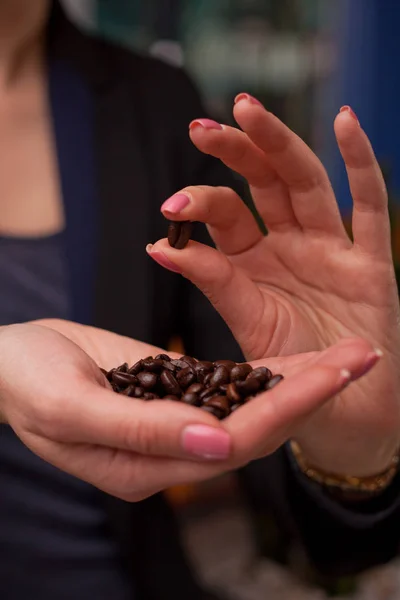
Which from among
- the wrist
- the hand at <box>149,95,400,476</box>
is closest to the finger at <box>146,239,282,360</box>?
the hand at <box>149,95,400,476</box>

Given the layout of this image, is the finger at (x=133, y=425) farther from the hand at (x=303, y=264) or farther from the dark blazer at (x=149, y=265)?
the dark blazer at (x=149, y=265)

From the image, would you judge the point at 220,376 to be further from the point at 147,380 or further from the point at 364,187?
the point at 364,187

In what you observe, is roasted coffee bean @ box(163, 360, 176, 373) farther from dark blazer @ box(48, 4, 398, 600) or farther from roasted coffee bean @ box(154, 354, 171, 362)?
dark blazer @ box(48, 4, 398, 600)

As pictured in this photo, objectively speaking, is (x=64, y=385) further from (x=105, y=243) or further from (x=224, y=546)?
(x=224, y=546)

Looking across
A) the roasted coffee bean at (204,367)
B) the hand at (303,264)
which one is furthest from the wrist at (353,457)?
the roasted coffee bean at (204,367)

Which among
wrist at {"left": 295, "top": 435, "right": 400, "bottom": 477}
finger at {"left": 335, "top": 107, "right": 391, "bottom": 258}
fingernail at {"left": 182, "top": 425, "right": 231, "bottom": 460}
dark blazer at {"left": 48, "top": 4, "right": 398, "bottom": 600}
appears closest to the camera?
fingernail at {"left": 182, "top": 425, "right": 231, "bottom": 460}

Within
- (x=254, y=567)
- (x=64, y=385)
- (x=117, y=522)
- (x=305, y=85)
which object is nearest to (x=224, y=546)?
(x=254, y=567)
